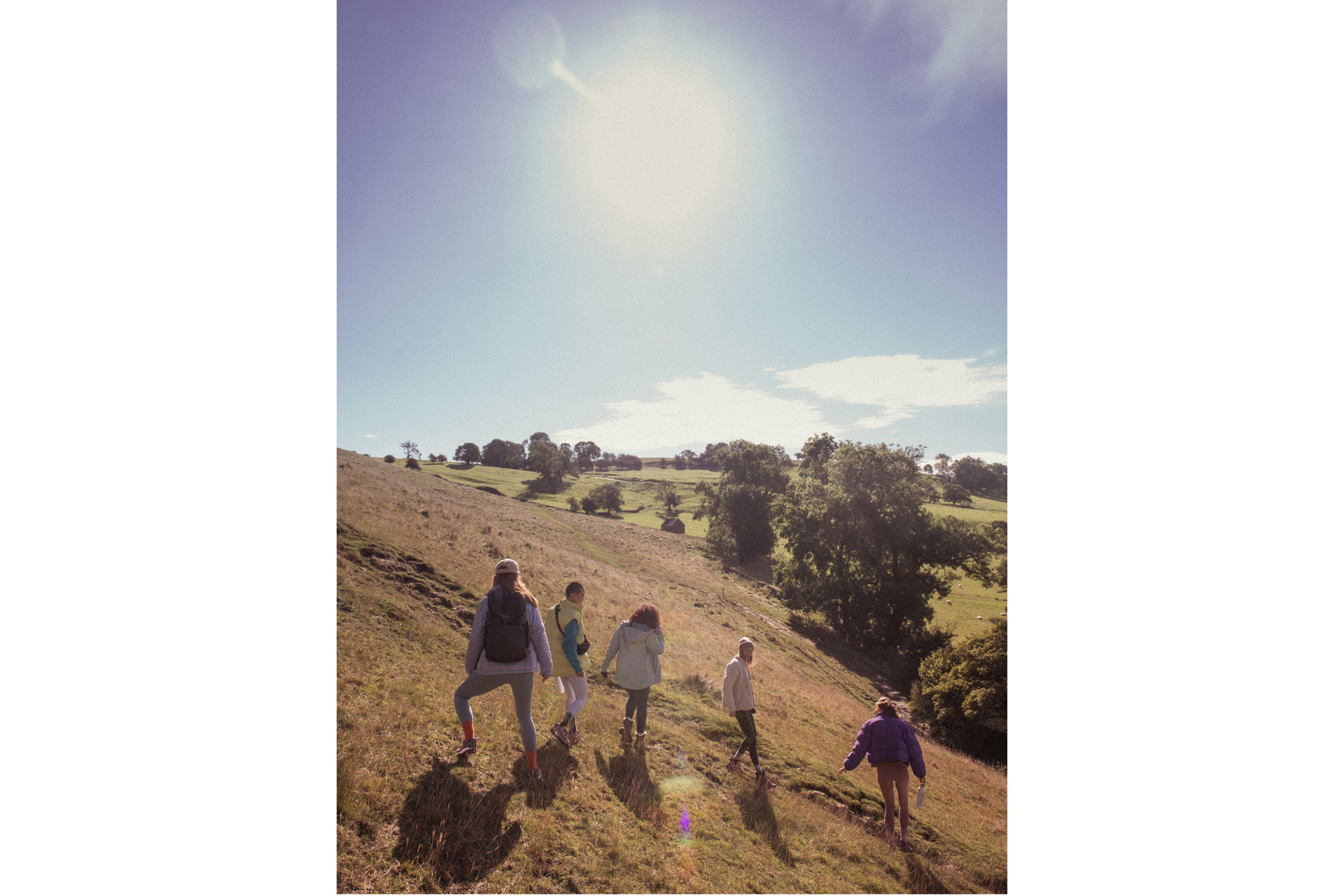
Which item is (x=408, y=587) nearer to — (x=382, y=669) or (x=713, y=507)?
(x=382, y=669)

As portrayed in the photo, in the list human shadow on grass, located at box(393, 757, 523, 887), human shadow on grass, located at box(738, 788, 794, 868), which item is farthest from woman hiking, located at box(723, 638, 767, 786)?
human shadow on grass, located at box(393, 757, 523, 887)

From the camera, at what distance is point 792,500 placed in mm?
31594

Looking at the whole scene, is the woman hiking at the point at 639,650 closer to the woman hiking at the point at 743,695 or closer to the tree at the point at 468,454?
the woman hiking at the point at 743,695

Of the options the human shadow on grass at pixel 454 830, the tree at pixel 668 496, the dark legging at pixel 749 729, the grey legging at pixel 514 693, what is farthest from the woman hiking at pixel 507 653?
the tree at pixel 668 496

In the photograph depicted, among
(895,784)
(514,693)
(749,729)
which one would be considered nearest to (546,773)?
(514,693)

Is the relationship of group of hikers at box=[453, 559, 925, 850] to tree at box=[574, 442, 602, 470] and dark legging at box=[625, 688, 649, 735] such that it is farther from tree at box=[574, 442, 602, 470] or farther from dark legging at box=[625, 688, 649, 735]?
tree at box=[574, 442, 602, 470]

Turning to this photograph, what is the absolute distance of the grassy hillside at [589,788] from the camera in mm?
4414

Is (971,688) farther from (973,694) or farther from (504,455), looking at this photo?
(504,455)

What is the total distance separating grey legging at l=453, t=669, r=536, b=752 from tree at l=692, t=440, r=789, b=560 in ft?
128

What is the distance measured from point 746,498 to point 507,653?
40.4 m

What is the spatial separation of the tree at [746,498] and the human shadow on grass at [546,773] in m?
38.3

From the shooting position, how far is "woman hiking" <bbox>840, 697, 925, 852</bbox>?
6.33m

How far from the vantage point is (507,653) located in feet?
16.7
